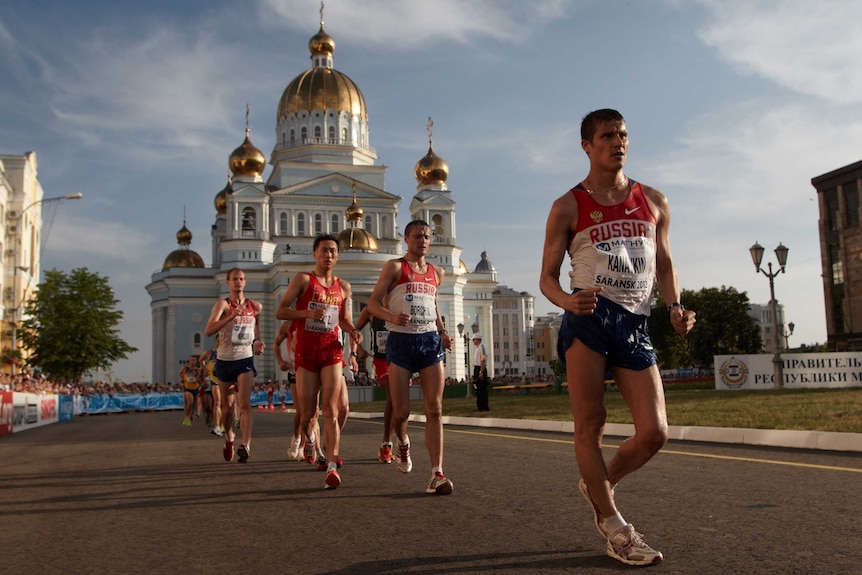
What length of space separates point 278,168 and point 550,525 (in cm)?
7702

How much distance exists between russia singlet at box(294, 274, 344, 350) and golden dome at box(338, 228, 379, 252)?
60.5 metres

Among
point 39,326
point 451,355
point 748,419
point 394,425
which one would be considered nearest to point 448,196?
point 451,355

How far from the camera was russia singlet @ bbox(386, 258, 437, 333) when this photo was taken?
7922 millimetres

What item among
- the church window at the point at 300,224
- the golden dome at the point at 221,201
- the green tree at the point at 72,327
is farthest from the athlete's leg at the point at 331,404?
the golden dome at the point at 221,201

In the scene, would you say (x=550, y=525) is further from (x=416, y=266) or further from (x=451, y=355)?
(x=451, y=355)

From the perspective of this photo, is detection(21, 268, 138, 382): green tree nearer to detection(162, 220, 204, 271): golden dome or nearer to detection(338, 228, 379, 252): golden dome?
detection(338, 228, 379, 252): golden dome

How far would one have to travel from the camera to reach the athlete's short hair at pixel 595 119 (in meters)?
4.67

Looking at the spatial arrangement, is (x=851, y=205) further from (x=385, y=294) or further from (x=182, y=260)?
(x=182, y=260)

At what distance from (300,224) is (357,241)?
10.5 metres

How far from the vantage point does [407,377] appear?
793 centimetres

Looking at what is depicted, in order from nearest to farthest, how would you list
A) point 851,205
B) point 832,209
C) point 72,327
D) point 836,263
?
1. point 72,327
2. point 851,205
3. point 836,263
4. point 832,209

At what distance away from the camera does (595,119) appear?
4.71 metres

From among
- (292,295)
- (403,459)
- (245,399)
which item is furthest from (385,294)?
(245,399)

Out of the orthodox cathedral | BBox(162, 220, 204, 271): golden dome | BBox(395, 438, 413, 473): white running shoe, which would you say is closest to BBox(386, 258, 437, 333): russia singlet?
BBox(395, 438, 413, 473): white running shoe
